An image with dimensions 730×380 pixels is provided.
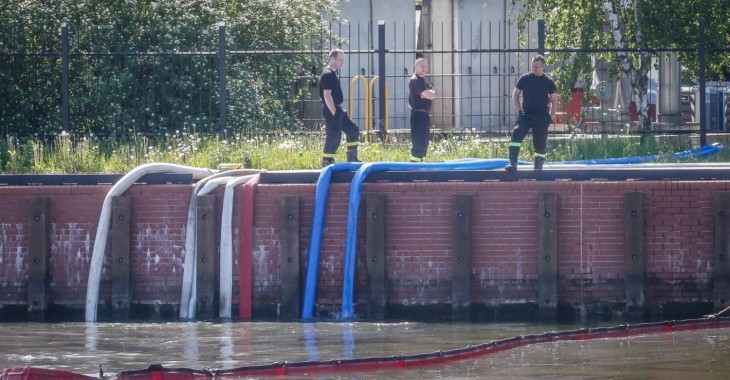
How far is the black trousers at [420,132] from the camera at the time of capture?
50.0 feet

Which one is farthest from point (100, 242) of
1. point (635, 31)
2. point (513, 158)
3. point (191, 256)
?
point (635, 31)

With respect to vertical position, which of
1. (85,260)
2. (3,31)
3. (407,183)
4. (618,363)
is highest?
(3,31)

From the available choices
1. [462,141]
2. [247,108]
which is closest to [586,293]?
[462,141]

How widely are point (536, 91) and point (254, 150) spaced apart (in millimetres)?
3927

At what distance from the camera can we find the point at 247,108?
19.4 metres

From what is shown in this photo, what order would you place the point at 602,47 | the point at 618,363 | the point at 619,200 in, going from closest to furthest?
the point at 618,363, the point at 619,200, the point at 602,47

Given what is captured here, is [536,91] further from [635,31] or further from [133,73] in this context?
[133,73]

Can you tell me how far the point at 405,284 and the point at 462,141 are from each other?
4.03 m

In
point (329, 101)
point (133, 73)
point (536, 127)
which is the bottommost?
point (536, 127)

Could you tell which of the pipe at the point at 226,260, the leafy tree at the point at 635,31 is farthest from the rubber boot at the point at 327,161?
the leafy tree at the point at 635,31

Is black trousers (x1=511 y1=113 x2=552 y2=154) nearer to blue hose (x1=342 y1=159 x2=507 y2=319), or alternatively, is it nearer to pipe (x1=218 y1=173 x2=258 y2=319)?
blue hose (x1=342 y1=159 x2=507 y2=319)

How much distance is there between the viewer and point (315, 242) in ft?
44.0

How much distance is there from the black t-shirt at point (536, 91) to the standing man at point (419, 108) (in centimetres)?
142

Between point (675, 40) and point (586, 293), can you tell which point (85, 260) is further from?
point (675, 40)
